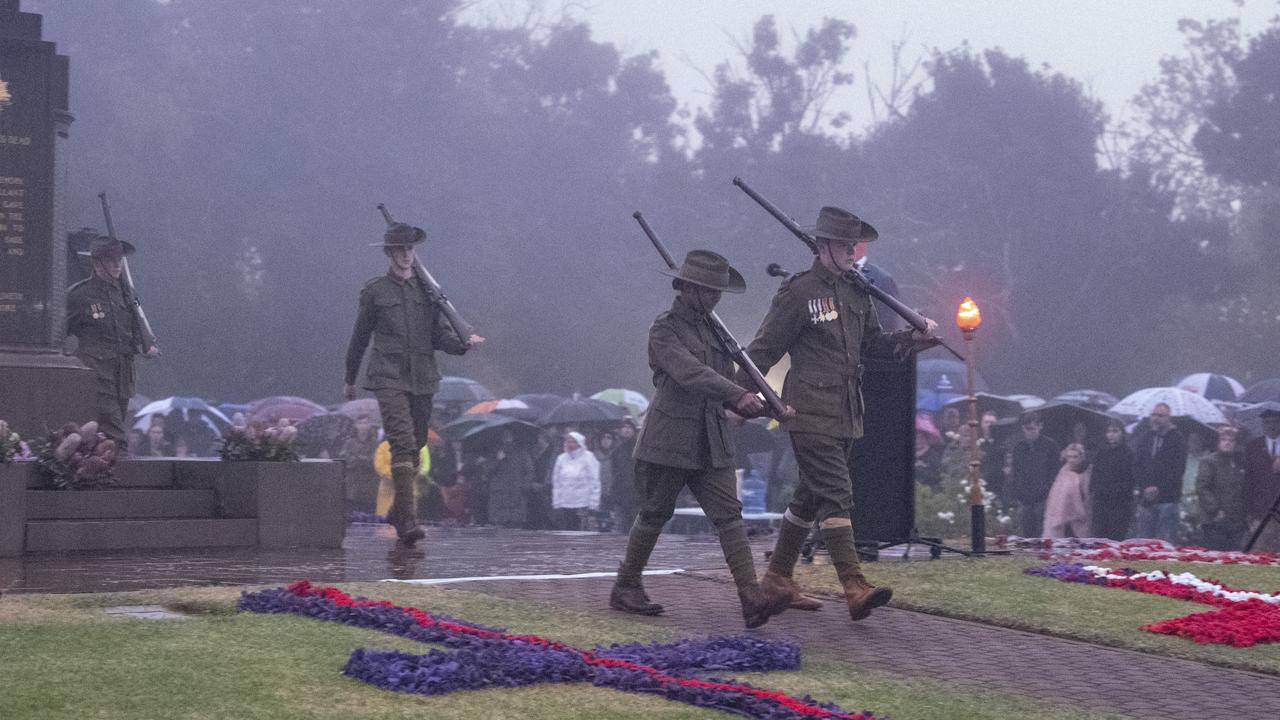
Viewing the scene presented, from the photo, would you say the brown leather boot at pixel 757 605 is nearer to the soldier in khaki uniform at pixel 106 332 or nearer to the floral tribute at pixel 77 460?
the floral tribute at pixel 77 460

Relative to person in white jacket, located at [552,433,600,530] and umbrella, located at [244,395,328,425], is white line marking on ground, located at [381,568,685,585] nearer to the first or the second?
person in white jacket, located at [552,433,600,530]

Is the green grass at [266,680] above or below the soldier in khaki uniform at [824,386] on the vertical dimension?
below

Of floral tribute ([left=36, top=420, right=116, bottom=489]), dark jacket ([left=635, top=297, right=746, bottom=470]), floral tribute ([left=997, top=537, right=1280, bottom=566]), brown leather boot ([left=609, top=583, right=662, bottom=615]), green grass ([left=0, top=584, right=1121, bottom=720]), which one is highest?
dark jacket ([left=635, top=297, right=746, bottom=470])

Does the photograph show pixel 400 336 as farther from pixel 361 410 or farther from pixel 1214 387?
pixel 1214 387

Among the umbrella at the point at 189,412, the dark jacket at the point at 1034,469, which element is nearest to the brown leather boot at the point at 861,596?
the dark jacket at the point at 1034,469

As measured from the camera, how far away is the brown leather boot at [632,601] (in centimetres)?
935

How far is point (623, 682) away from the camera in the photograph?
6895 mm

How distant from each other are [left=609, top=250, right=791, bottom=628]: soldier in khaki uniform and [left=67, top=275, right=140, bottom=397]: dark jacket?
6.92 metres

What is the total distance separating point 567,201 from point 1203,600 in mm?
54089

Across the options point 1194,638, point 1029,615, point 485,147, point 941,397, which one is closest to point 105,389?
point 1029,615

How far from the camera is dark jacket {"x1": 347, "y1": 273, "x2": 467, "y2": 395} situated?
13.2m

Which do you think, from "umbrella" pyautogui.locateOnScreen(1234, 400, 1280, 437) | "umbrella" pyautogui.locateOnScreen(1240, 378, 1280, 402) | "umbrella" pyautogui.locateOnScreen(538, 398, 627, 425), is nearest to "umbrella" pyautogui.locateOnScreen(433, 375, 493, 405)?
"umbrella" pyautogui.locateOnScreen(538, 398, 627, 425)

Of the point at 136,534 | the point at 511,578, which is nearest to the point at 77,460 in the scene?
the point at 136,534

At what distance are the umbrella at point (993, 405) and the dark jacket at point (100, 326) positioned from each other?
16.4m
